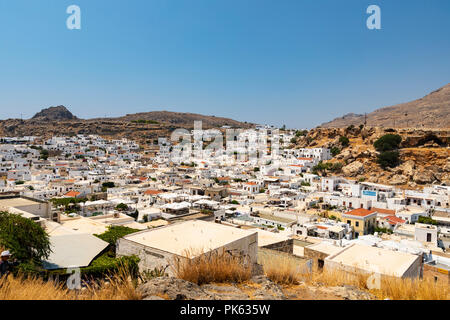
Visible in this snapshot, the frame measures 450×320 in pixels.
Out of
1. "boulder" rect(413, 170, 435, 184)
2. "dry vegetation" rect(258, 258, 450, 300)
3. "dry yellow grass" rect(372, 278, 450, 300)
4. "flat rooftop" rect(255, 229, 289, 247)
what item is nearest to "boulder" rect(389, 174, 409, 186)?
"boulder" rect(413, 170, 435, 184)

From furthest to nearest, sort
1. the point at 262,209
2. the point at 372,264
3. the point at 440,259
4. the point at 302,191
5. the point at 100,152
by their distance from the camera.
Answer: the point at 100,152, the point at 302,191, the point at 262,209, the point at 440,259, the point at 372,264

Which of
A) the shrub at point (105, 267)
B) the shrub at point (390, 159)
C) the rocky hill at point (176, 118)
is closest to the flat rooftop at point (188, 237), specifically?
the shrub at point (105, 267)

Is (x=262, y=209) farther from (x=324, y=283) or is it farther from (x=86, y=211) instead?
(x=324, y=283)

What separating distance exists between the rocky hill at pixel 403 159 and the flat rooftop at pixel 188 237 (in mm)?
33086

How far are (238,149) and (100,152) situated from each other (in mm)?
26969

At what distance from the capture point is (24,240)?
553cm

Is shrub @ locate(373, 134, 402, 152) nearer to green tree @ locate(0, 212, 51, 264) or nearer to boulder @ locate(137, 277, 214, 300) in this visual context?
green tree @ locate(0, 212, 51, 264)

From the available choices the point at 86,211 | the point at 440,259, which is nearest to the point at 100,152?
the point at 86,211

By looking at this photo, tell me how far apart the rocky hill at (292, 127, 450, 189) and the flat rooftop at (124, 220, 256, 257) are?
33.1m

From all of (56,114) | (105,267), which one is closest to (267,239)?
(105,267)

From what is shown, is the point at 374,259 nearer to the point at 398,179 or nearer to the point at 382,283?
the point at 382,283
